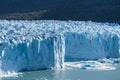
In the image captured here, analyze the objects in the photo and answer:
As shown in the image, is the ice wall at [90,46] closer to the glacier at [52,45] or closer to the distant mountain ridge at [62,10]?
the glacier at [52,45]

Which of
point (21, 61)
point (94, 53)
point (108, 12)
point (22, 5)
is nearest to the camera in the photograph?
point (21, 61)

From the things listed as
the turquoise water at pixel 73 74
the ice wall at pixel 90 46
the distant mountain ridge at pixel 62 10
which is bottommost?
the turquoise water at pixel 73 74

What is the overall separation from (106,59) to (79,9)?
17.0 metres

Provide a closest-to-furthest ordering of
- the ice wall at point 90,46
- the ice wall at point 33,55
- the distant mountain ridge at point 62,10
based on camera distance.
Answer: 1. the ice wall at point 33,55
2. the ice wall at point 90,46
3. the distant mountain ridge at point 62,10

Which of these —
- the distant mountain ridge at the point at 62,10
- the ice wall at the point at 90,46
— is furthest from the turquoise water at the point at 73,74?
the distant mountain ridge at the point at 62,10

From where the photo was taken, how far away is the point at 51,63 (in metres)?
14.1

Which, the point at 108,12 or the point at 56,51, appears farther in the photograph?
the point at 108,12

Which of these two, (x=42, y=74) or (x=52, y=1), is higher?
(x=52, y=1)

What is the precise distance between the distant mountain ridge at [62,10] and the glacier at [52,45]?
43.0 ft

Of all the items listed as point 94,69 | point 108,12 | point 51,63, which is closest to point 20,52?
point 51,63

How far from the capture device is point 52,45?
14.0 meters

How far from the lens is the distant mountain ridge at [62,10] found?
31.4 m

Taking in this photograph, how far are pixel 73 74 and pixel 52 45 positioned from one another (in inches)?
39.3

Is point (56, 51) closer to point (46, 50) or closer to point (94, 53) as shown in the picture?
point (46, 50)
